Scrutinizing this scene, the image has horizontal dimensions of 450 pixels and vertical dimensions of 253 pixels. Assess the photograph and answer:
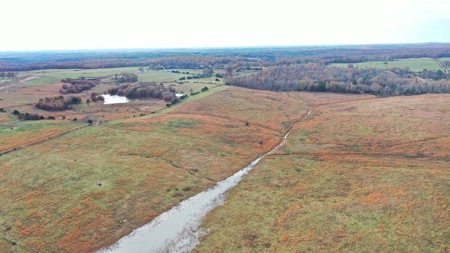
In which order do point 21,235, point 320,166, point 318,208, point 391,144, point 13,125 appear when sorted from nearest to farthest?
point 21,235 < point 318,208 < point 320,166 < point 391,144 < point 13,125

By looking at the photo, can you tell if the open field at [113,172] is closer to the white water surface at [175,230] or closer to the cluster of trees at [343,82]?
the white water surface at [175,230]

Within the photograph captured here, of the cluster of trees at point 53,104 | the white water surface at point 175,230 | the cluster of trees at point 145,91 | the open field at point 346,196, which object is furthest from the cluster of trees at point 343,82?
the white water surface at point 175,230

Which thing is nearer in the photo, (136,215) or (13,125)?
(136,215)

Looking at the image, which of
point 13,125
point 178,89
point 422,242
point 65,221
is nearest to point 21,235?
point 65,221

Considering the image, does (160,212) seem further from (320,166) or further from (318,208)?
(320,166)

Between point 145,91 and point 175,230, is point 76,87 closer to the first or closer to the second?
point 145,91

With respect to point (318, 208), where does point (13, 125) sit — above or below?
above
